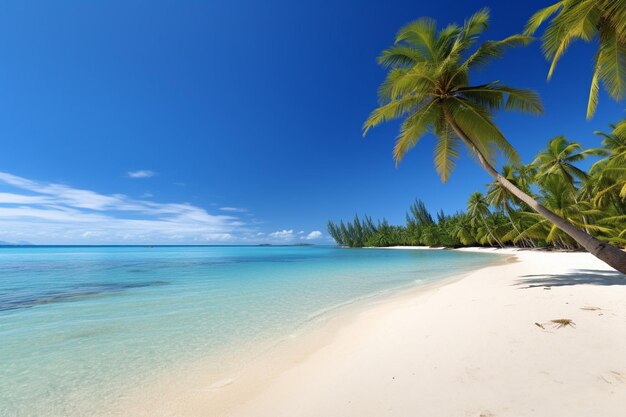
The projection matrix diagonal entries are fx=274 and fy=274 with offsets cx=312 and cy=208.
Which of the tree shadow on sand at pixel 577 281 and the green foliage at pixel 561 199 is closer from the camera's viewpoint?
the tree shadow on sand at pixel 577 281

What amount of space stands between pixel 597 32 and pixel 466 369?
26.2ft

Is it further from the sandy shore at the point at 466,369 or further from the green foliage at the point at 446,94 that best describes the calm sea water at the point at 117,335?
the green foliage at the point at 446,94

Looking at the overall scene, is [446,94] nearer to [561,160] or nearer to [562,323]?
[562,323]

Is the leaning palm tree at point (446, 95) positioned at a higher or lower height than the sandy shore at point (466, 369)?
higher

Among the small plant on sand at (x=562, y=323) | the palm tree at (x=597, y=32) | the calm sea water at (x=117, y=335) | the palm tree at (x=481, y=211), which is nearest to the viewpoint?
the calm sea water at (x=117, y=335)

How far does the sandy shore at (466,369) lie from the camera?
2.35 meters

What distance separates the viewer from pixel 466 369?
9.81ft

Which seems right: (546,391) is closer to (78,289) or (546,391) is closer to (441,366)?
(441,366)

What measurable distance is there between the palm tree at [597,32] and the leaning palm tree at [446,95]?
1629mm

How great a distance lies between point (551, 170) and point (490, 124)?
1708 cm

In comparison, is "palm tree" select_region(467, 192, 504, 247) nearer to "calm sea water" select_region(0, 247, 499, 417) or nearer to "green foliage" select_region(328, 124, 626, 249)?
"green foliage" select_region(328, 124, 626, 249)

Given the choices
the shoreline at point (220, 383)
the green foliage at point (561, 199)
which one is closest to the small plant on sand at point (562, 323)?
the shoreline at point (220, 383)

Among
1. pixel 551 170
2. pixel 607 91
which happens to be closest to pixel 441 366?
pixel 607 91

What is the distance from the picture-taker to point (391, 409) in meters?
2.43
